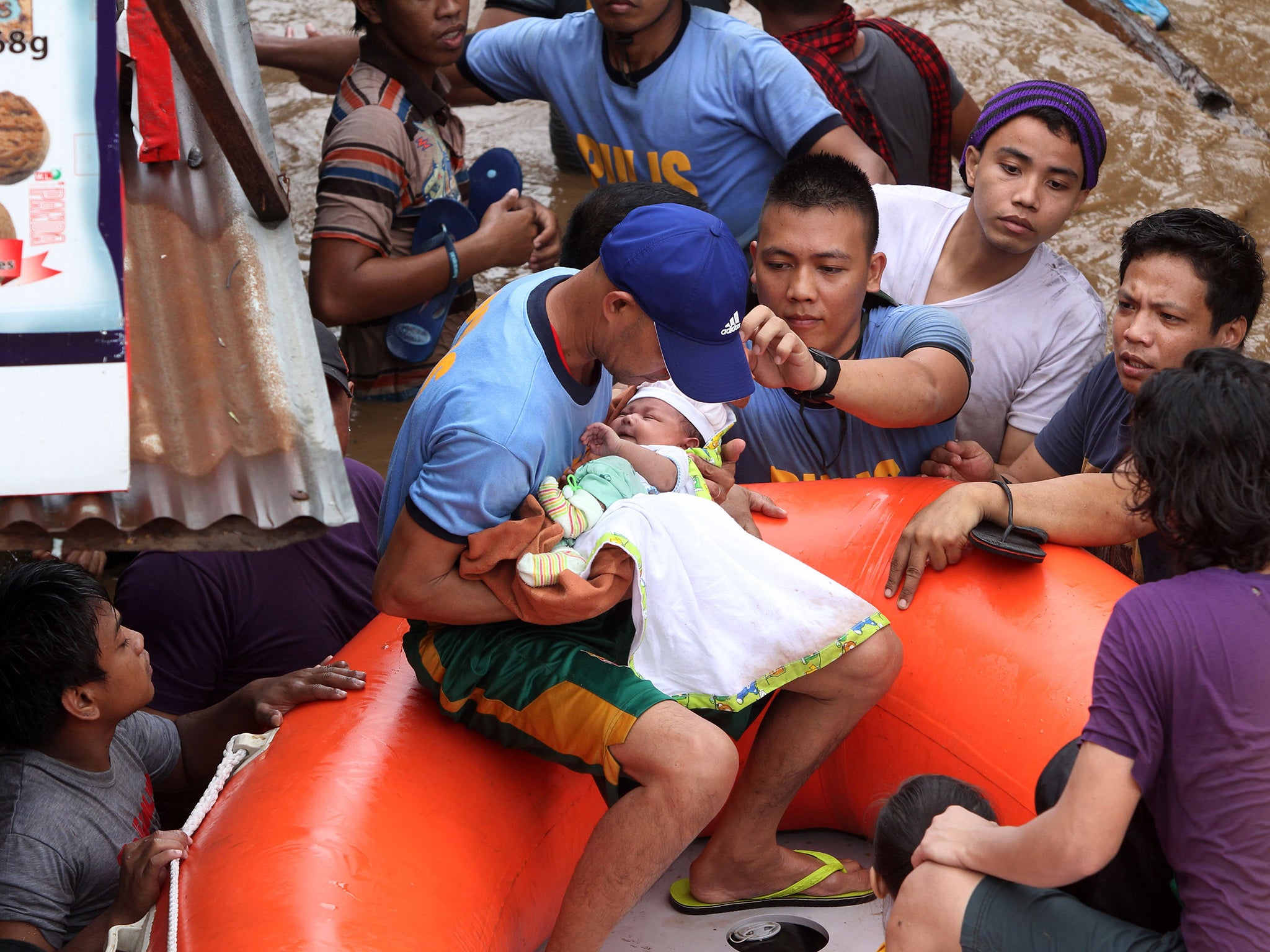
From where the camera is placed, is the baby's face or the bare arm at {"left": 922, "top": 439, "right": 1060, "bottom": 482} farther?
the bare arm at {"left": 922, "top": 439, "right": 1060, "bottom": 482}

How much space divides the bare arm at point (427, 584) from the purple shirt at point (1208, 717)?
0.89m

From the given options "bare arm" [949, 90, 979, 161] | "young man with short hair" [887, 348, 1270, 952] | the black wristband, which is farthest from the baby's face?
"bare arm" [949, 90, 979, 161]

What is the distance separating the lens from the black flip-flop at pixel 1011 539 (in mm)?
2234

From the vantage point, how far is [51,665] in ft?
6.30

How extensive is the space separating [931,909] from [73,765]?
1.34 meters

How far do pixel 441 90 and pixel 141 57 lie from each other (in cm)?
200

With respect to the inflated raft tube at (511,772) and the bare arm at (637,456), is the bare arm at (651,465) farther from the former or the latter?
the inflated raft tube at (511,772)

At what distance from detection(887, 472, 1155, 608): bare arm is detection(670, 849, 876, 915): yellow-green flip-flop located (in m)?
0.54

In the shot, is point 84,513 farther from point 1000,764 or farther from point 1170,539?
point 1000,764

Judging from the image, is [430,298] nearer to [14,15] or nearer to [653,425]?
[653,425]

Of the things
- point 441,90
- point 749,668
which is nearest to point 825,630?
point 749,668

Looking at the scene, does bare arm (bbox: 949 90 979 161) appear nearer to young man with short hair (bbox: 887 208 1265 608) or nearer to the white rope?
young man with short hair (bbox: 887 208 1265 608)

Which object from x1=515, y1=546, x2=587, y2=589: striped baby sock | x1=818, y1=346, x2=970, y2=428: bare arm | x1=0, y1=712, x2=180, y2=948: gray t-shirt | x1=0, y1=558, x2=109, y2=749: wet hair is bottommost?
x1=0, y1=712, x2=180, y2=948: gray t-shirt

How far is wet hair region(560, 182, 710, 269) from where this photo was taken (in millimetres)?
2088
